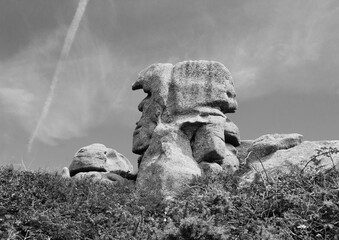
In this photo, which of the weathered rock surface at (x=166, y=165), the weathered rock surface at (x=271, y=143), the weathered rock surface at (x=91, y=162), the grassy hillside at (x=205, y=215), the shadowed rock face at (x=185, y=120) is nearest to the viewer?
the grassy hillside at (x=205, y=215)

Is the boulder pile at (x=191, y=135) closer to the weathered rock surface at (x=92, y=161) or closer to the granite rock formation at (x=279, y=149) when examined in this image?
the granite rock formation at (x=279, y=149)

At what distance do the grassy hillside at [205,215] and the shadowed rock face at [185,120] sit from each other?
6.14m

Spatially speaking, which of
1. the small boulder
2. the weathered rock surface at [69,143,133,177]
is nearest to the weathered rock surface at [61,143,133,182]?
the weathered rock surface at [69,143,133,177]

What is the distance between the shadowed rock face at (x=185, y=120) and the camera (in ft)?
64.5

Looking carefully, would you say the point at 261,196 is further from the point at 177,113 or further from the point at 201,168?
the point at 177,113

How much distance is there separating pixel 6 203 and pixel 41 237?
2407 mm

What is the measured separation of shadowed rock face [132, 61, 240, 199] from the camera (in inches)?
774

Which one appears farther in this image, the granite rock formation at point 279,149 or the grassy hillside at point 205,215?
the granite rock formation at point 279,149

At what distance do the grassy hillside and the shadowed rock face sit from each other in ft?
20.1

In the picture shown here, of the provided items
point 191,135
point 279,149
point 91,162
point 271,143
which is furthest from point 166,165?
point 91,162

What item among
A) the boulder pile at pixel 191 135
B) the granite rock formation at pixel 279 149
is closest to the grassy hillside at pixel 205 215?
the boulder pile at pixel 191 135

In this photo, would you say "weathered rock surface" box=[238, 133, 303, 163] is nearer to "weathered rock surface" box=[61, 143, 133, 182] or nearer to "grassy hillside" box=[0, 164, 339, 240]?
"grassy hillside" box=[0, 164, 339, 240]

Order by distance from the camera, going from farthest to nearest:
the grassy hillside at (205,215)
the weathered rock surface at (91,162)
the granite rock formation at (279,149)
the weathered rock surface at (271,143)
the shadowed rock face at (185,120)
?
1. the weathered rock surface at (91,162)
2. the weathered rock surface at (271,143)
3. the shadowed rock face at (185,120)
4. the granite rock formation at (279,149)
5. the grassy hillside at (205,215)

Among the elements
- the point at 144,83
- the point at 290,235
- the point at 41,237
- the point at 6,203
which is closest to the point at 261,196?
the point at 290,235
